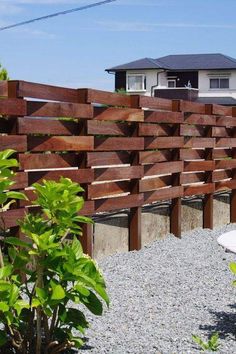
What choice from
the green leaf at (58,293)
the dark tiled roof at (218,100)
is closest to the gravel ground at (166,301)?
the green leaf at (58,293)

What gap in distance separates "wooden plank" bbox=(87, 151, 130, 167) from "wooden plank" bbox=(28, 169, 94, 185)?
0.11m

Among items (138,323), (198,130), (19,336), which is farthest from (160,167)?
(19,336)

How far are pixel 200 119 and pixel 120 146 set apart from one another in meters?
1.97

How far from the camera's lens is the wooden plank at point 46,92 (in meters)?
5.19

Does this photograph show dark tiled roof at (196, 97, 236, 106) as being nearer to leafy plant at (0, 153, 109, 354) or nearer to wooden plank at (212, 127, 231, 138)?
wooden plank at (212, 127, 231, 138)

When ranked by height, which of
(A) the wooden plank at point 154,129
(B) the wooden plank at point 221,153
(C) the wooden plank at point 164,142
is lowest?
(B) the wooden plank at point 221,153

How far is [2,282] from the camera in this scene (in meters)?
3.13

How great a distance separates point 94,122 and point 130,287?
1570 mm

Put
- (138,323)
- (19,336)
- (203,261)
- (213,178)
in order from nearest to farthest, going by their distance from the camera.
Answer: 1. (19,336)
2. (138,323)
3. (203,261)
4. (213,178)

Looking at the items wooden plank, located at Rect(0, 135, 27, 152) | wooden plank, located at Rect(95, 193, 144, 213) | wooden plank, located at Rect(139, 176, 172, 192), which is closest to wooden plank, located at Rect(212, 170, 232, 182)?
wooden plank, located at Rect(139, 176, 172, 192)

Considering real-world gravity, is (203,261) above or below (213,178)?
below

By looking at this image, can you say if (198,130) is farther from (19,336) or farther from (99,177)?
(19,336)

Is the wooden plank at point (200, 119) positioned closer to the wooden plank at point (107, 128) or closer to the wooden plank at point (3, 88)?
the wooden plank at point (107, 128)

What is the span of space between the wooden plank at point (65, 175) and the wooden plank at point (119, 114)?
0.54 meters
